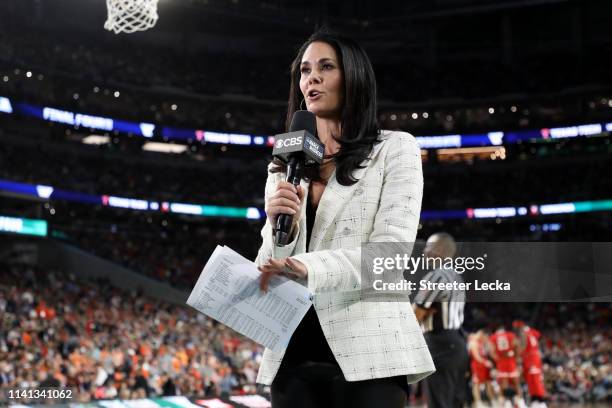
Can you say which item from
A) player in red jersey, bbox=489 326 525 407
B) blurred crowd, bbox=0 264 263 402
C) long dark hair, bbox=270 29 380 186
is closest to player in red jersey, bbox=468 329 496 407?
player in red jersey, bbox=489 326 525 407

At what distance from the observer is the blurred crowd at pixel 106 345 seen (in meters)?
14.2

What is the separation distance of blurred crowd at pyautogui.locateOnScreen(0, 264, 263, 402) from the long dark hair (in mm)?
10080

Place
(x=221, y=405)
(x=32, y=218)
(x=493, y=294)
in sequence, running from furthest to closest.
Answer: (x=32, y=218)
(x=221, y=405)
(x=493, y=294)

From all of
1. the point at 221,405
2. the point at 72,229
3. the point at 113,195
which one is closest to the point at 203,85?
the point at 113,195

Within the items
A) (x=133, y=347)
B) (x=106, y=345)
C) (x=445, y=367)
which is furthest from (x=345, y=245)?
(x=106, y=345)

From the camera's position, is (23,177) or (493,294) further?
(23,177)

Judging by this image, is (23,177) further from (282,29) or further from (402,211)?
(402,211)

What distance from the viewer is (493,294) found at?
8.64 feet

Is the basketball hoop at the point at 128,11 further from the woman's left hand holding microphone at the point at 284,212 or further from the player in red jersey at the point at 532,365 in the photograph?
the woman's left hand holding microphone at the point at 284,212

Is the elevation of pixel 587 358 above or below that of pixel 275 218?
below

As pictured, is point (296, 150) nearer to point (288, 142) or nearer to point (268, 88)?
point (288, 142)

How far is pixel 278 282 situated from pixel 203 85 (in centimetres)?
3361

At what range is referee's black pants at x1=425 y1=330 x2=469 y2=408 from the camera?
21.9 feet

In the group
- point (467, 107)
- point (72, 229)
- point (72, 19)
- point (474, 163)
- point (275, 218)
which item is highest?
point (72, 19)
